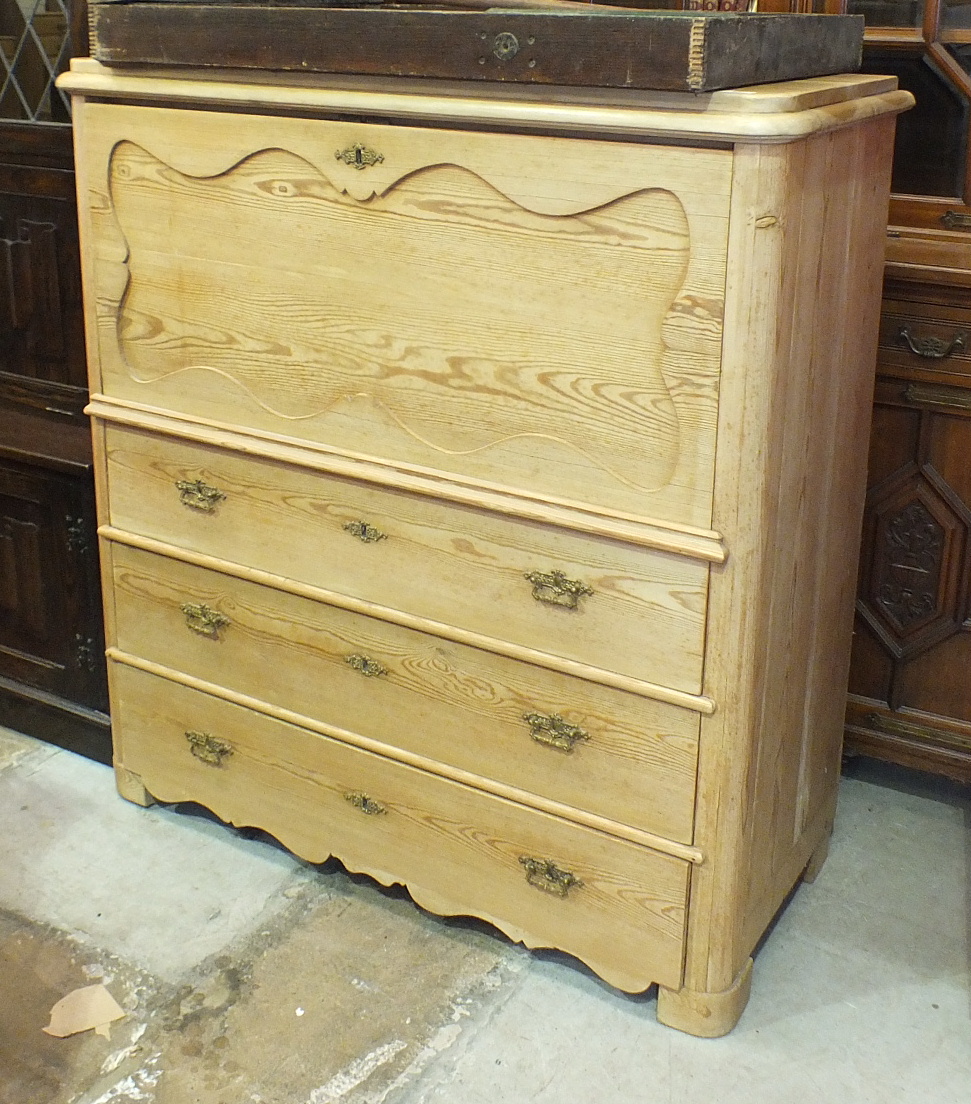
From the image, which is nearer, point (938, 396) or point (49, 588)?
point (938, 396)

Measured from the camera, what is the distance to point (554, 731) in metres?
1.92

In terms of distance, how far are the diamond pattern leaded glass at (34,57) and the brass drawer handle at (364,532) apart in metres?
0.91

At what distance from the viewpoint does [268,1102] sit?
72.2 inches

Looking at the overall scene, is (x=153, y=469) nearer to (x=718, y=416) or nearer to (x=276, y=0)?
(x=276, y=0)

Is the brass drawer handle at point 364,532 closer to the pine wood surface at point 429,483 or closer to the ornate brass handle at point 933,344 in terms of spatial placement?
the pine wood surface at point 429,483

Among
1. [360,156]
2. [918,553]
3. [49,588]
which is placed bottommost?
[49,588]

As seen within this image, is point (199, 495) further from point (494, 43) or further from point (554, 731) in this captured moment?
point (494, 43)

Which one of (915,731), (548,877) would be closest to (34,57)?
(548,877)

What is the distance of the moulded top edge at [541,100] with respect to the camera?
1508 mm

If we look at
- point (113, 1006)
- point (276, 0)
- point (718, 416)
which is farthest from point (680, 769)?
point (276, 0)

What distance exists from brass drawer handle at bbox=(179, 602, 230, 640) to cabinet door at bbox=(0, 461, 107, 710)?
1.10ft

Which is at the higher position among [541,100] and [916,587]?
[541,100]

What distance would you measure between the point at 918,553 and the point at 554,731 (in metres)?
0.85

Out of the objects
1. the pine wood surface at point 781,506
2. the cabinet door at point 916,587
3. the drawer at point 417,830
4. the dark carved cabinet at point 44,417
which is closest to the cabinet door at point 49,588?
the dark carved cabinet at point 44,417
